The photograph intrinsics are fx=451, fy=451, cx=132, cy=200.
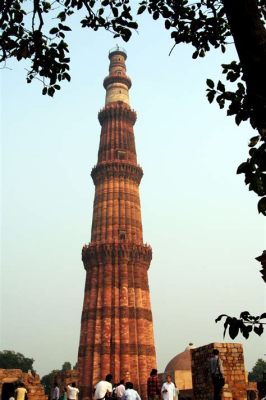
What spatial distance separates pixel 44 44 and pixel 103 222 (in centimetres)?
2242

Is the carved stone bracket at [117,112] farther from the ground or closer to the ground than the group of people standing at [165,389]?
farther from the ground

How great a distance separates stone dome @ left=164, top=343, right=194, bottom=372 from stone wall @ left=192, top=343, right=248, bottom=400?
2196 centimetres

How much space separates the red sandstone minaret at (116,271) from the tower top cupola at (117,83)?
127 mm

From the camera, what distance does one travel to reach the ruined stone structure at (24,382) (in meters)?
18.1

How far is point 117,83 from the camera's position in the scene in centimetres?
3325

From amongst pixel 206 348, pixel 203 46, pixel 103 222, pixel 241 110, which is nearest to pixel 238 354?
pixel 206 348

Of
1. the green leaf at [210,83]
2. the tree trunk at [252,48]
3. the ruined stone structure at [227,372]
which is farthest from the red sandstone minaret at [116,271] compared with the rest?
the tree trunk at [252,48]

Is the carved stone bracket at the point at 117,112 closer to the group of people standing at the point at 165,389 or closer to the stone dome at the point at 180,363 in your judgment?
the stone dome at the point at 180,363

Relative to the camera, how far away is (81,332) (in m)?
25.4

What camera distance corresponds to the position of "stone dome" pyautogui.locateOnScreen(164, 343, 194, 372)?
32.5m

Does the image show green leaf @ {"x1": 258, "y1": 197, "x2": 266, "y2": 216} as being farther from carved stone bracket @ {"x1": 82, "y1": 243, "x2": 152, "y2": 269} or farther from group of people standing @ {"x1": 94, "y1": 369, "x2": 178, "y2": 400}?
carved stone bracket @ {"x1": 82, "y1": 243, "x2": 152, "y2": 269}

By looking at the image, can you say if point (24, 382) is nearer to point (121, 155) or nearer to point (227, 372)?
point (227, 372)

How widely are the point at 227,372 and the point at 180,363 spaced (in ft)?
75.8

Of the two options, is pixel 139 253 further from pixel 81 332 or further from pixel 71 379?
pixel 71 379
